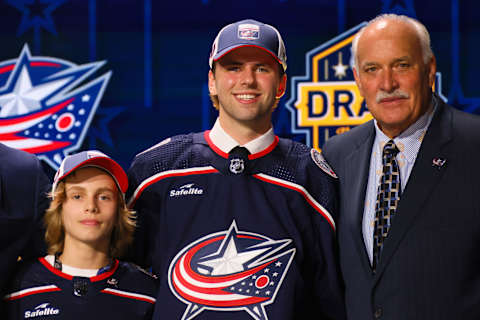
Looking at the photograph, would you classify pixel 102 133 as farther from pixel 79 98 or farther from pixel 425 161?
pixel 425 161

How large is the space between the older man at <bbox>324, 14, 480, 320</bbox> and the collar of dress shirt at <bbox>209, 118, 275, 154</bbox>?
0.32 m

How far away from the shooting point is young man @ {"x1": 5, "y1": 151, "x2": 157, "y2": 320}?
1941mm

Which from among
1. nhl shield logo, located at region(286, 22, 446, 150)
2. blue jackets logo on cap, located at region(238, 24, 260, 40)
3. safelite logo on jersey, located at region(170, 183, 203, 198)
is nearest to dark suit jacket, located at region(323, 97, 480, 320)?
safelite logo on jersey, located at region(170, 183, 203, 198)

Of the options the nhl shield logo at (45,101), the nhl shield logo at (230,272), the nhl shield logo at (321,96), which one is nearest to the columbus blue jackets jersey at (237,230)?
the nhl shield logo at (230,272)

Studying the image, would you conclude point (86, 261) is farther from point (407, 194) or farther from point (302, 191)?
point (407, 194)

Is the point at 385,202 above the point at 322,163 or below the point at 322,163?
below

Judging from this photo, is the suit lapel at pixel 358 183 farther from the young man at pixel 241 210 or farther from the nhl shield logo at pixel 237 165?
the nhl shield logo at pixel 237 165

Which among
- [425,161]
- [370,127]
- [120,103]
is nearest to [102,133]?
[120,103]

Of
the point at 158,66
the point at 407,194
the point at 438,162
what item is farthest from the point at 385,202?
the point at 158,66

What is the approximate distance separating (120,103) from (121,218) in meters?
2.40

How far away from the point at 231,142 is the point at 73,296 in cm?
77

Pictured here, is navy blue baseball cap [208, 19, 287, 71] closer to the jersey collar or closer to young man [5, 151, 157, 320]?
the jersey collar

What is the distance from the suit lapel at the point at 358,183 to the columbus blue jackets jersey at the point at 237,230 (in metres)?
0.07

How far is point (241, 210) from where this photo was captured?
1953mm
